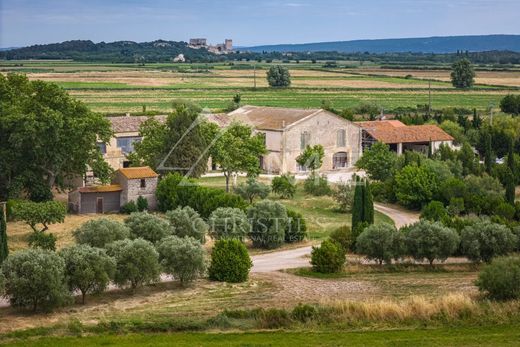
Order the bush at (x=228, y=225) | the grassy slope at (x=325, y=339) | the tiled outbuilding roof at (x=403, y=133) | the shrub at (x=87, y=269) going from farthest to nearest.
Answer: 1. the tiled outbuilding roof at (x=403, y=133)
2. the bush at (x=228, y=225)
3. the shrub at (x=87, y=269)
4. the grassy slope at (x=325, y=339)

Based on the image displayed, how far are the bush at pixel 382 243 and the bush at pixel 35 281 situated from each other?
12.1 meters

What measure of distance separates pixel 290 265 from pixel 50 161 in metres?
16.1

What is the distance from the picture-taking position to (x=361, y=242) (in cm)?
3600

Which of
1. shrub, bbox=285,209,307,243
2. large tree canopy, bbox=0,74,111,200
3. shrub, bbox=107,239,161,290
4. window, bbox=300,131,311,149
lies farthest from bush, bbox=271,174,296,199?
shrub, bbox=107,239,161,290

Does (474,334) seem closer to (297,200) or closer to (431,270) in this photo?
(431,270)

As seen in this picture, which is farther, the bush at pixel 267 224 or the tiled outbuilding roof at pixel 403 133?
the tiled outbuilding roof at pixel 403 133

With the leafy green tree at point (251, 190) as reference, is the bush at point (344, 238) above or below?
below

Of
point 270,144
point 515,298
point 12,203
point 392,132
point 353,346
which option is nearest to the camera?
point 353,346

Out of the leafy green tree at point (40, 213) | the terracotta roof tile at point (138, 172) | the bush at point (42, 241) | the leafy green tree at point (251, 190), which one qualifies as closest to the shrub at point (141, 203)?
the terracotta roof tile at point (138, 172)

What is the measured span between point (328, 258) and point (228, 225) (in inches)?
247

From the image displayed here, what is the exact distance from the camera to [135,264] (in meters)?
30.8

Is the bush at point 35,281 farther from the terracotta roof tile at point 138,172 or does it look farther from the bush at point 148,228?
the terracotta roof tile at point 138,172

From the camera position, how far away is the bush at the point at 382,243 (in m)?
35.7

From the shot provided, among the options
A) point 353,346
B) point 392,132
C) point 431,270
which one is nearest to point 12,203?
point 431,270
